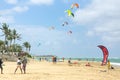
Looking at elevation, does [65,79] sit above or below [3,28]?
below

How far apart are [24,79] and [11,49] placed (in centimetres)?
9508

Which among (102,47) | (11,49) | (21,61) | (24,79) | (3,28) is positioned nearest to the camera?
(24,79)

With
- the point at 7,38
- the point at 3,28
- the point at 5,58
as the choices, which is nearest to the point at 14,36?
the point at 7,38

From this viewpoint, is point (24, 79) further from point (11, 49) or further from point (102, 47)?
point (11, 49)

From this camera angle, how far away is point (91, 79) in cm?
2239

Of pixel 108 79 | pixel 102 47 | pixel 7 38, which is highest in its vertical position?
pixel 7 38

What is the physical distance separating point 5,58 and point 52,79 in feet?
176

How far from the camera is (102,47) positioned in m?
36.2

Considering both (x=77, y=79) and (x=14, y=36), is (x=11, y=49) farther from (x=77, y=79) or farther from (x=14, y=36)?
(x=77, y=79)

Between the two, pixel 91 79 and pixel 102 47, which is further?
pixel 102 47

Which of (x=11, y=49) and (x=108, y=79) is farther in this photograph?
(x=11, y=49)

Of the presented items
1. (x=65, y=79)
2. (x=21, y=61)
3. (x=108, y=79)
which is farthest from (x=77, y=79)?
(x=21, y=61)

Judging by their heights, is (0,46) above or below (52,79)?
above

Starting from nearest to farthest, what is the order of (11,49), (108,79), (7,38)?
(108,79) < (7,38) < (11,49)
